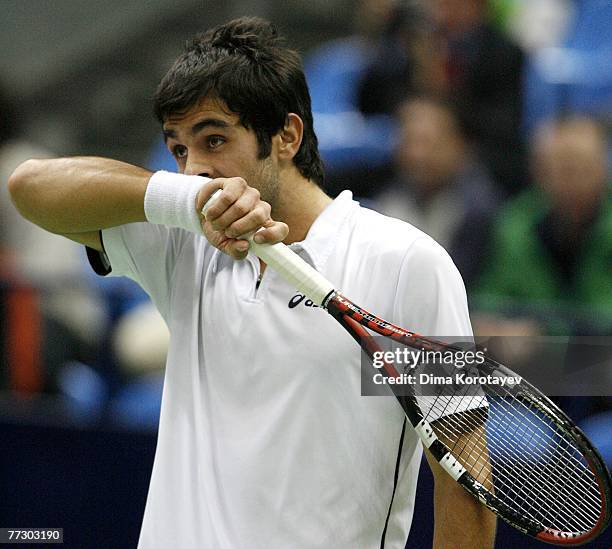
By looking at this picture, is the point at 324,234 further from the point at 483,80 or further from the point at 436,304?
the point at 483,80

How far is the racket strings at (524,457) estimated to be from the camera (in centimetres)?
218

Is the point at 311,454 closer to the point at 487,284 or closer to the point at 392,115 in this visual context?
the point at 487,284

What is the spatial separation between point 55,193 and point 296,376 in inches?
27.1

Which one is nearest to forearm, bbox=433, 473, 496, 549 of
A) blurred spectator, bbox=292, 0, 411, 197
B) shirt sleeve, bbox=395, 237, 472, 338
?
shirt sleeve, bbox=395, 237, 472, 338

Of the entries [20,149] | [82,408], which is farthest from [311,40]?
[82,408]

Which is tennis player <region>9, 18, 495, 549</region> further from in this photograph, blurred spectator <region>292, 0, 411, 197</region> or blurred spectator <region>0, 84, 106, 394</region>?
blurred spectator <region>292, 0, 411, 197</region>

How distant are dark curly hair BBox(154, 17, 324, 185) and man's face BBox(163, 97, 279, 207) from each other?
0.7 inches

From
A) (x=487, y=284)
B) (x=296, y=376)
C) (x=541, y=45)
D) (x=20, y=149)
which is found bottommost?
(x=296, y=376)

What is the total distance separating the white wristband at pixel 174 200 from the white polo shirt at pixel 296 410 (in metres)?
0.19

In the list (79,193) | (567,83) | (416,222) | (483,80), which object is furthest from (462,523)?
(567,83)

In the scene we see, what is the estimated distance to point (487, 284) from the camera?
4426mm

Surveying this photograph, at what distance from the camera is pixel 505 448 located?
91.0 inches

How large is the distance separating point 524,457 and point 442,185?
8.92 ft


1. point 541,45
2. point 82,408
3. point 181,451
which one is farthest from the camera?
point 541,45
